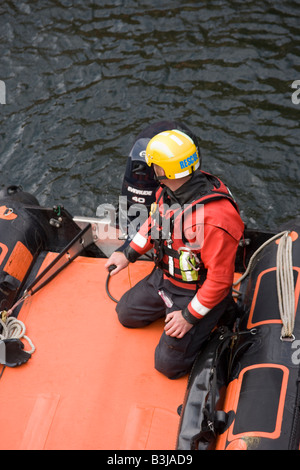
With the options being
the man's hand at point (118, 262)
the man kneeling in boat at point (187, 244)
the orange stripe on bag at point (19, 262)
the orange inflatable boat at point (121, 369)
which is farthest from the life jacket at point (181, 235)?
the orange stripe on bag at point (19, 262)

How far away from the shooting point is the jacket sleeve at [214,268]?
2.71m

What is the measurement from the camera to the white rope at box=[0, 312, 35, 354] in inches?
131

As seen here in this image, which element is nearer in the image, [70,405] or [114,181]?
[70,405]

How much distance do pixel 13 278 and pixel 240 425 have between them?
1.90 meters

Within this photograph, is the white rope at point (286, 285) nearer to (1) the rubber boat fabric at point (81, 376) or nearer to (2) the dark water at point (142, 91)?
(1) the rubber boat fabric at point (81, 376)

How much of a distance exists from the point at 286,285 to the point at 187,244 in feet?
2.11

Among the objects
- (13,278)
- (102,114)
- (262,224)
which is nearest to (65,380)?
(13,278)

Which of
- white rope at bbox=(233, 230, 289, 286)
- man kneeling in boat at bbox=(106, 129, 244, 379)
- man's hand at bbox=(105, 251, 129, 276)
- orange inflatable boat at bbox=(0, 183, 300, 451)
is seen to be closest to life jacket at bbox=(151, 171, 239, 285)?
man kneeling in boat at bbox=(106, 129, 244, 379)

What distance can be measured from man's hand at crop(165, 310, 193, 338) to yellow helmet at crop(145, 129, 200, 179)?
79cm

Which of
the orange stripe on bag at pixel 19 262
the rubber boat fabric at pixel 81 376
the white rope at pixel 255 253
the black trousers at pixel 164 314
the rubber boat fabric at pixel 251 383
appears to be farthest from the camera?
the orange stripe on bag at pixel 19 262

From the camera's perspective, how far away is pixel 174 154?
2.70 meters

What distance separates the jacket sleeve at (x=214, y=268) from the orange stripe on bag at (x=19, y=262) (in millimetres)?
1445
